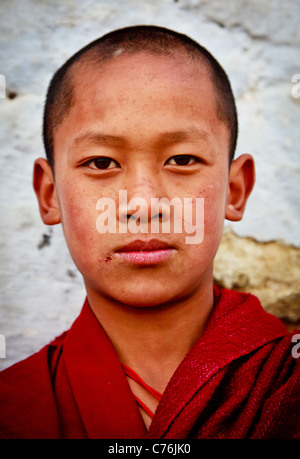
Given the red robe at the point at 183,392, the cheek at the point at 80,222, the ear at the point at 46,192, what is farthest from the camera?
the ear at the point at 46,192

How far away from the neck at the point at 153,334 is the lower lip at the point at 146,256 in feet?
0.57

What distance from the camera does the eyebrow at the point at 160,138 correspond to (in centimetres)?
123

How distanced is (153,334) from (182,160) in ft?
1.65

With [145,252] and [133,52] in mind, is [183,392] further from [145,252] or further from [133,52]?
[133,52]

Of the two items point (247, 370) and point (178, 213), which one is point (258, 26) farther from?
point (247, 370)

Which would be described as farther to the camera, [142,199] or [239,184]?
[239,184]

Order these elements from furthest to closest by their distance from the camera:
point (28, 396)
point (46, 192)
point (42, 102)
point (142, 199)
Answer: point (42, 102) < point (46, 192) < point (28, 396) < point (142, 199)

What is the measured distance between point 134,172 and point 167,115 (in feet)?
0.58

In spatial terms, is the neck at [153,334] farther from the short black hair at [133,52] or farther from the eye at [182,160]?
the short black hair at [133,52]

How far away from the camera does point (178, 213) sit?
1223mm

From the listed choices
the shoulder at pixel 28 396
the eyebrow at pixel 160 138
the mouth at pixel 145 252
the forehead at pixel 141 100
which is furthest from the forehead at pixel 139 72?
the shoulder at pixel 28 396

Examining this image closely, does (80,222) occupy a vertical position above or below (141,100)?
below

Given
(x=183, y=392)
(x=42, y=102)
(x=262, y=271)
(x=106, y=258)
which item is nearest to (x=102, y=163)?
(x=106, y=258)

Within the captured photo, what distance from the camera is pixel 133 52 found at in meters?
1.33
